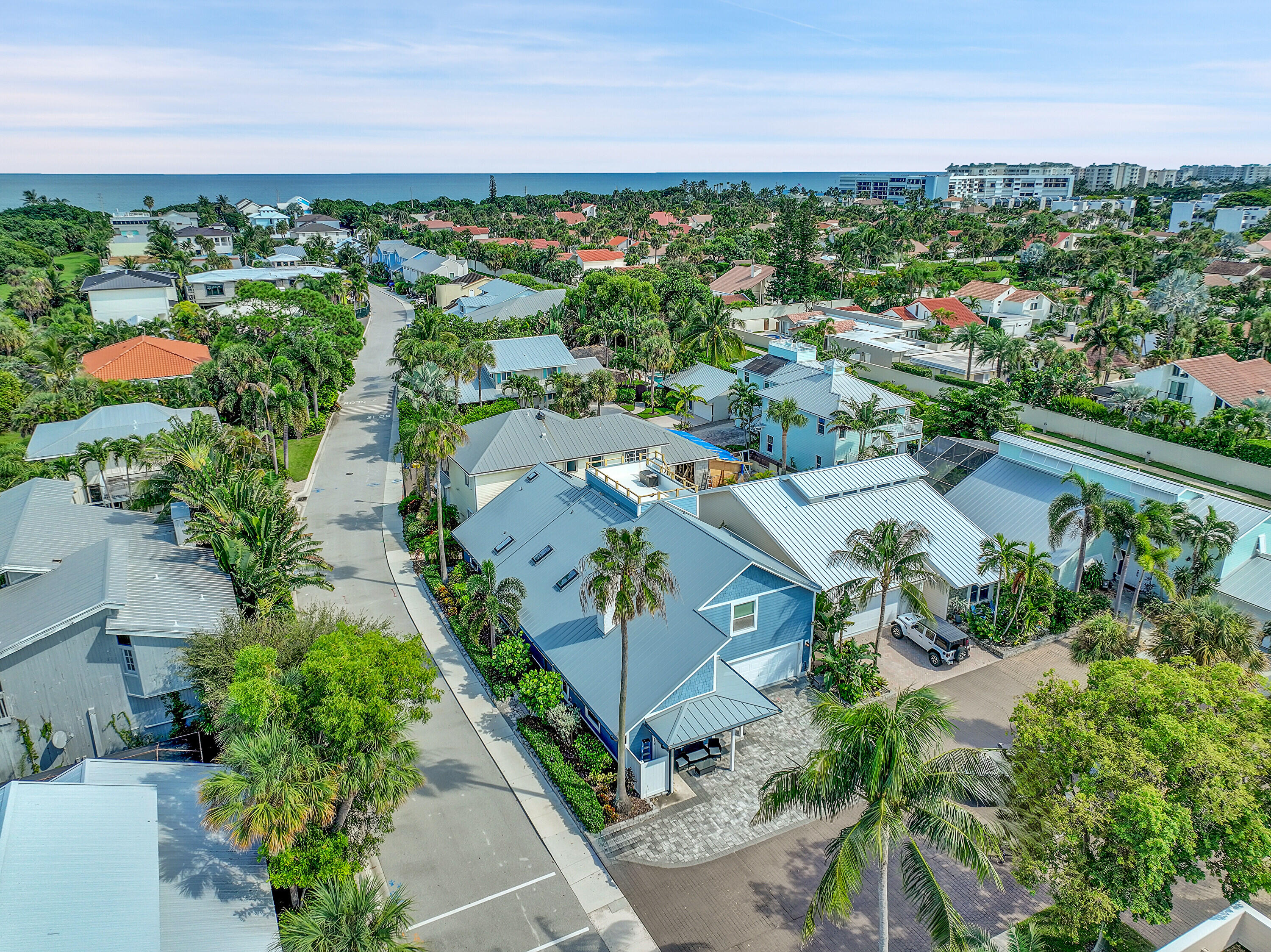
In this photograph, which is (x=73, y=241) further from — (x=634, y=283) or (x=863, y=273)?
(x=863, y=273)

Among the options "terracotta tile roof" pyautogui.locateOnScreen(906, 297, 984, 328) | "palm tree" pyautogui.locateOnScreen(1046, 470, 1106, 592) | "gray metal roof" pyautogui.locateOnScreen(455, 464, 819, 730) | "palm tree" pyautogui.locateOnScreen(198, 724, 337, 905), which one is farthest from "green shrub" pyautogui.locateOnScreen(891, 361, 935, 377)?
"palm tree" pyautogui.locateOnScreen(198, 724, 337, 905)

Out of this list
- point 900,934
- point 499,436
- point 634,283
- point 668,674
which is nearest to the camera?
point 900,934

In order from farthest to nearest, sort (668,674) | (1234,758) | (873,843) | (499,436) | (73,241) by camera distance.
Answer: (73,241) < (499,436) < (668,674) < (1234,758) < (873,843)

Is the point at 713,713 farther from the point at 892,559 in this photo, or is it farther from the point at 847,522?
the point at 847,522

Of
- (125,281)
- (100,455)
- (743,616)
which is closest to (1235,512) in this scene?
(743,616)

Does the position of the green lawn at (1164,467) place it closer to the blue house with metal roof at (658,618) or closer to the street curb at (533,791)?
the blue house with metal roof at (658,618)

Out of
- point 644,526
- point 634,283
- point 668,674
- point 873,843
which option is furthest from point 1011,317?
point 873,843

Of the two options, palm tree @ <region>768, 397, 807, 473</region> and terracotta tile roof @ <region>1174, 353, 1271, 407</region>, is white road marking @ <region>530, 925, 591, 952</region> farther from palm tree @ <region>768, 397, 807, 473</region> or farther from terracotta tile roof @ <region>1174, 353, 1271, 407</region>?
terracotta tile roof @ <region>1174, 353, 1271, 407</region>
